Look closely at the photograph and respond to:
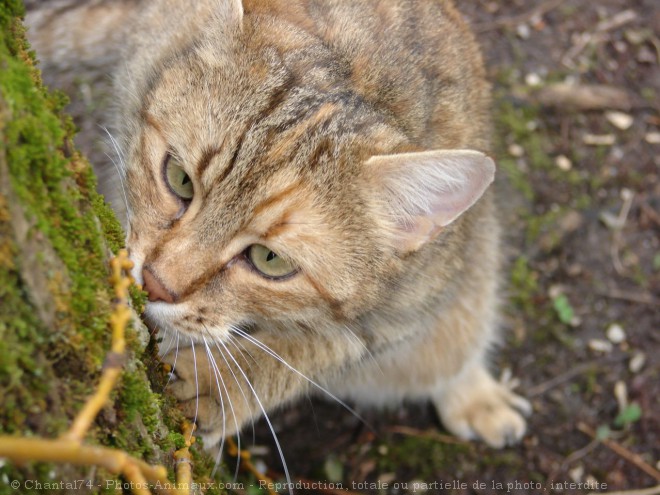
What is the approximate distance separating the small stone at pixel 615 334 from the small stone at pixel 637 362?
0.11 m

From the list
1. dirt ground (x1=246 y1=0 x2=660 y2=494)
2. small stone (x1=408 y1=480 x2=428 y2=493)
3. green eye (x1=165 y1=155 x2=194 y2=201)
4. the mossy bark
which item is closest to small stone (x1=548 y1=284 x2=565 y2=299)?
dirt ground (x1=246 y1=0 x2=660 y2=494)

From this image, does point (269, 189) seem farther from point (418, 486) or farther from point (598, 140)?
point (598, 140)

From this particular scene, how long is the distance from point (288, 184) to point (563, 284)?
96.1 inches

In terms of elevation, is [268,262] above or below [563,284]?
above

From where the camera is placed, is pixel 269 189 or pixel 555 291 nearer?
pixel 269 189

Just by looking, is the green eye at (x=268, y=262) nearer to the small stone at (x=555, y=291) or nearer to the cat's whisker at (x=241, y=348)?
the cat's whisker at (x=241, y=348)

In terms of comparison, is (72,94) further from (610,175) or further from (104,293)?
(610,175)

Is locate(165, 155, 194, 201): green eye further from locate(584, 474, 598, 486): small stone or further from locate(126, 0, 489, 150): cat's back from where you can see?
locate(584, 474, 598, 486): small stone

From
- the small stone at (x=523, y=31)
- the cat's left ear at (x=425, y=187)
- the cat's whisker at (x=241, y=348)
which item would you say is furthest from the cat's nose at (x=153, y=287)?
the small stone at (x=523, y=31)

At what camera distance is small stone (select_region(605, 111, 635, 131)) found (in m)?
4.27

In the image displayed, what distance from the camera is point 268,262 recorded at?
6.74ft

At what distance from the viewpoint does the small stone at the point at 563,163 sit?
4.13 m

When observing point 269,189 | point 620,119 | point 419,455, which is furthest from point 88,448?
point 620,119

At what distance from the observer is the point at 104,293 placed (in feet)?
4.96
